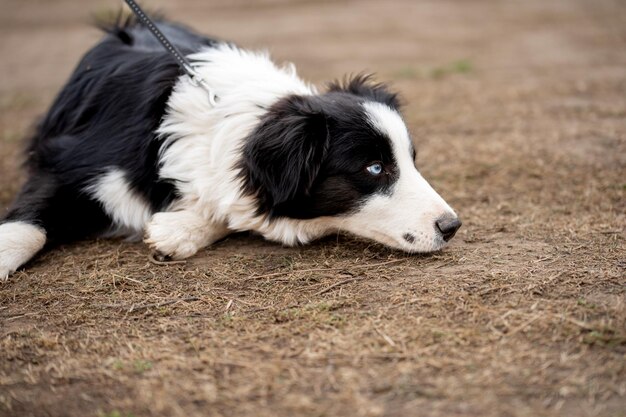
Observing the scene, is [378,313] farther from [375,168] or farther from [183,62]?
[183,62]

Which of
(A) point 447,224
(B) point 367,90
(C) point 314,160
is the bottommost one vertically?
(A) point 447,224

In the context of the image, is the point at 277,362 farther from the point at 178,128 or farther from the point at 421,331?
the point at 178,128

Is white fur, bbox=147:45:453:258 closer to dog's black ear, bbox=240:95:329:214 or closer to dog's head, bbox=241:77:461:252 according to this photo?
dog's head, bbox=241:77:461:252

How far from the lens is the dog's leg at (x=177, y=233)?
149 inches

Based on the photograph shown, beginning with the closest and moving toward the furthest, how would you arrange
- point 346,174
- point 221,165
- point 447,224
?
point 447,224 → point 346,174 → point 221,165

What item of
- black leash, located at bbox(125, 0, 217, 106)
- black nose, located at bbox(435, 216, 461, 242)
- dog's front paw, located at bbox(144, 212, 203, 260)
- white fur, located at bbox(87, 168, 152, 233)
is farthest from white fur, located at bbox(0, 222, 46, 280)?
black nose, located at bbox(435, 216, 461, 242)

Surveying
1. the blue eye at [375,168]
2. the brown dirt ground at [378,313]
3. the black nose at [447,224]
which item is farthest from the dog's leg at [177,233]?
the black nose at [447,224]

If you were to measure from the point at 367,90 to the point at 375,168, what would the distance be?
73 centimetres

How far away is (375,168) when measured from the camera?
3.67m

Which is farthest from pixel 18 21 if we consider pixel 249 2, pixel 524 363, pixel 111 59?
pixel 524 363

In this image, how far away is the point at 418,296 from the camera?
10.5 ft

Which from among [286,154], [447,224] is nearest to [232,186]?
[286,154]

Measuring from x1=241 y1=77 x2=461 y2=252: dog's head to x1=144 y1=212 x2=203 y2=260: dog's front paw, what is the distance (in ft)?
1.44

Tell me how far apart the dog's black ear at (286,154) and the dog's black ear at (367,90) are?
1.86ft
